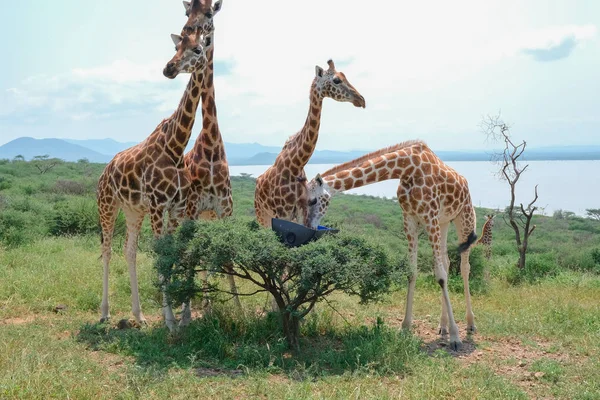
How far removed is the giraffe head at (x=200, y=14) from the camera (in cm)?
656

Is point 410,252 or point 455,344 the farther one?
point 410,252

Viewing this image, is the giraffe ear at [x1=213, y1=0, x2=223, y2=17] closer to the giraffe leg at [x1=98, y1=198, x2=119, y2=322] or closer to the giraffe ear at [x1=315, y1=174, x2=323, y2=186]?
the giraffe ear at [x1=315, y1=174, x2=323, y2=186]

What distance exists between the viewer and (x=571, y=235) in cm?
3053

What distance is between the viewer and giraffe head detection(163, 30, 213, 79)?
20.6ft

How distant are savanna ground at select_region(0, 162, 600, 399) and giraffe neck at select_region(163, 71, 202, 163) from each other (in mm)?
1266

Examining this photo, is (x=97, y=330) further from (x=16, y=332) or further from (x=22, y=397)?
(x=22, y=397)

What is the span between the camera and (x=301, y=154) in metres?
7.09

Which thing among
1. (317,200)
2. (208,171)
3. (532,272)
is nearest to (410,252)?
(317,200)

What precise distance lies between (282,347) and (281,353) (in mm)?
64

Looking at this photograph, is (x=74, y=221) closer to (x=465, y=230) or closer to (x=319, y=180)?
(x=319, y=180)

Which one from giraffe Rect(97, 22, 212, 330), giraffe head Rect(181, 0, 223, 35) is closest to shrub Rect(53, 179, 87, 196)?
giraffe Rect(97, 22, 212, 330)

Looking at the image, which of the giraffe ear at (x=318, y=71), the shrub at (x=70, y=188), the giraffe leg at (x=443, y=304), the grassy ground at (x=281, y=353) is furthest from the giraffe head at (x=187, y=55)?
the shrub at (x=70, y=188)

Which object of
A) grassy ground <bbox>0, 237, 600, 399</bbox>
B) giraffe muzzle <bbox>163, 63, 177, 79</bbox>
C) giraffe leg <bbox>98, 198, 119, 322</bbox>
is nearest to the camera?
grassy ground <bbox>0, 237, 600, 399</bbox>

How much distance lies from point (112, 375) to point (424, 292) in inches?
258
